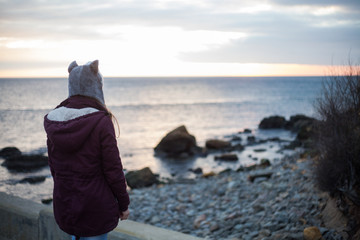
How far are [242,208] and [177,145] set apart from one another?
515 inches

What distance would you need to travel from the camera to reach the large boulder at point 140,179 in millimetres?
12953

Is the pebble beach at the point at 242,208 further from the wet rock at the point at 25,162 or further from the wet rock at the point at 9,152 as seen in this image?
the wet rock at the point at 9,152

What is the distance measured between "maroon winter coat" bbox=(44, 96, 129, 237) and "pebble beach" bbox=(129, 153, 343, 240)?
3.24m

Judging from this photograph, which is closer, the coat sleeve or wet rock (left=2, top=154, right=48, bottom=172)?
the coat sleeve

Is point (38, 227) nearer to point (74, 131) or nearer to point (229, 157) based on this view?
point (74, 131)

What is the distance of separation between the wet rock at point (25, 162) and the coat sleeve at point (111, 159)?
601 inches

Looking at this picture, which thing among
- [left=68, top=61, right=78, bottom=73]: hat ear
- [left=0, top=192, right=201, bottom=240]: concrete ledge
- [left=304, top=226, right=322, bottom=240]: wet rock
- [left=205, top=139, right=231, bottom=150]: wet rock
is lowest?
[left=205, top=139, right=231, bottom=150]: wet rock

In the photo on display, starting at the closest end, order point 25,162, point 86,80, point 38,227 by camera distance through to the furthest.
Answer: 1. point 86,80
2. point 38,227
3. point 25,162

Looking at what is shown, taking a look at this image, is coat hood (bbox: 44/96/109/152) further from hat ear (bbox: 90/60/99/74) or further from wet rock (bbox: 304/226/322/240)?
wet rock (bbox: 304/226/322/240)

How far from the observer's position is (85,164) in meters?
2.18

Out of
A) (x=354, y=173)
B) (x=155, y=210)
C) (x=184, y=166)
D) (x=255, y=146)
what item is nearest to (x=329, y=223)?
(x=354, y=173)

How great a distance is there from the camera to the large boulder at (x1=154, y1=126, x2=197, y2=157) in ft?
67.1

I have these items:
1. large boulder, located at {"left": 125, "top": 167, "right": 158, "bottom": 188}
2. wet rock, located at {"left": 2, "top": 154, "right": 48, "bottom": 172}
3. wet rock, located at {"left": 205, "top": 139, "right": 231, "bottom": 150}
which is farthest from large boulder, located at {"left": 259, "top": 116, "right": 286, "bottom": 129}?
wet rock, located at {"left": 2, "top": 154, "right": 48, "bottom": 172}

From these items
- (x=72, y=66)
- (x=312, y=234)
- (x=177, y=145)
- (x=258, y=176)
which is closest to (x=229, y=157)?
(x=177, y=145)
